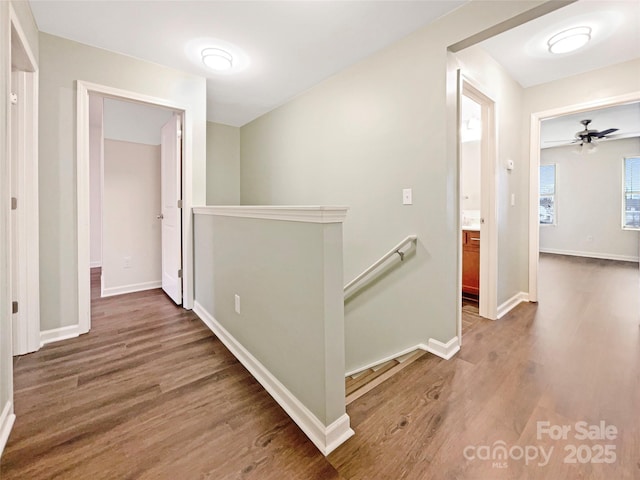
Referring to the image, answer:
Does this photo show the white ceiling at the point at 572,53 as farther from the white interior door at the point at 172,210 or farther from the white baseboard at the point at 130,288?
the white baseboard at the point at 130,288

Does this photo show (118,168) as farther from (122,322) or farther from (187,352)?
(187,352)

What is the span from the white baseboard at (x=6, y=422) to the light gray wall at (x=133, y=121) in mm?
3001

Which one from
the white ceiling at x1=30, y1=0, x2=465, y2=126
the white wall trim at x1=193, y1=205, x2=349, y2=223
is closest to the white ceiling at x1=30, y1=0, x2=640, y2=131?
the white ceiling at x1=30, y1=0, x2=465, y2=126

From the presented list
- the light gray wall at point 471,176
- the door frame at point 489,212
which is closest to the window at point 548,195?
the light gray wall at point 471,176

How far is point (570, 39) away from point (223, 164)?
13.9ft

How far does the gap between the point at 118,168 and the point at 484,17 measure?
167 inches

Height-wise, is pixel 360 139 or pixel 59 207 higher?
pixel 360 139

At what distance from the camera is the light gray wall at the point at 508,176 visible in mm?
2633

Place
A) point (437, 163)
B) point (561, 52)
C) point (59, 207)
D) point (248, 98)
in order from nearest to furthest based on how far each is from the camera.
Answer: point (437, 163), point (59, 207), point (561, 52), point (248, 98)

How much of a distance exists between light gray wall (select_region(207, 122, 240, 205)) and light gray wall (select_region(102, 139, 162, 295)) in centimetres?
74

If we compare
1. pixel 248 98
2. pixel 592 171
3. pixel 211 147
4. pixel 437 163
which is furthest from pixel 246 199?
pixel 592 171

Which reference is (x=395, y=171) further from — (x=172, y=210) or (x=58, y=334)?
(x=58, y=334)

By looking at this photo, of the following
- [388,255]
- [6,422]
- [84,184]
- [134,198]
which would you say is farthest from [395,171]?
[134,198]

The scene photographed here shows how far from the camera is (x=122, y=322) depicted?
8.81 feet
